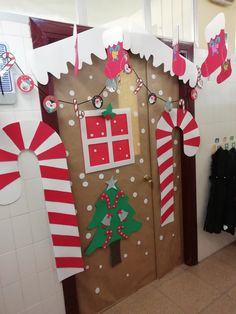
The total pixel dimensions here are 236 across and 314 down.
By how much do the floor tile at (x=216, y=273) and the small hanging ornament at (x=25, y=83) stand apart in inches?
83.7

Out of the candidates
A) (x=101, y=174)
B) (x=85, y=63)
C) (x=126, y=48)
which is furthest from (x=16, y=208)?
(x=126, y=48)

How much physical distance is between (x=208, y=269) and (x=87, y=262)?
126 centimetres

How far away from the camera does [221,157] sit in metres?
2.21

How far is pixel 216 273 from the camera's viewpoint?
2.23m

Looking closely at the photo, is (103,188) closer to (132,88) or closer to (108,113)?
(108,113)

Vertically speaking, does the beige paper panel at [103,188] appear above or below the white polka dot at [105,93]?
below

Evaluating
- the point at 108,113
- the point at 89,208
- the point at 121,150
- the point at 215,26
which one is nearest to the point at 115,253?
the point at 89,208

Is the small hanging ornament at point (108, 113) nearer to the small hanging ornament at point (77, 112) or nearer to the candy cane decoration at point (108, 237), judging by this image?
the small hanging ornament at point (77, 112)

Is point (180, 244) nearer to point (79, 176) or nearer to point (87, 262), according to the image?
point (87, 262)

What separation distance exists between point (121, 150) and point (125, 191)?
33 centimetres

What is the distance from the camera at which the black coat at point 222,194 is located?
7.25ft

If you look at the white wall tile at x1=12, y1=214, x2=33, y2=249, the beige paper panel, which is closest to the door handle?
the beige paper panel

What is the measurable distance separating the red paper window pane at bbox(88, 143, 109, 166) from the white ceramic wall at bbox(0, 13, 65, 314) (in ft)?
1.27

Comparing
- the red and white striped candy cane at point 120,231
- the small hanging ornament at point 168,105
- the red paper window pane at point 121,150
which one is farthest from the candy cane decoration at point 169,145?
the red and white striped candy cane at point 120,231
